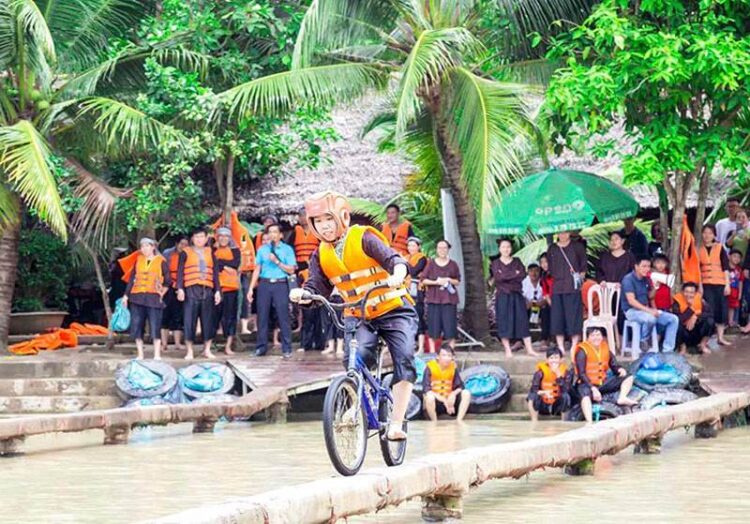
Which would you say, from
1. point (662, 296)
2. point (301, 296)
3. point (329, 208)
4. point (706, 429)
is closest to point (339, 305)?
point (301, 296)

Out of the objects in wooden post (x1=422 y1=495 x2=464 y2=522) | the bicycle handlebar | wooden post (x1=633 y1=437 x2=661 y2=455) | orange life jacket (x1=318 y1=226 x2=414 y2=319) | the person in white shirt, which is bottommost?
wooden post (x1=422 y1=495 x2=464 y2=522)

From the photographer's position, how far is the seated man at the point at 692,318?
1914 cm

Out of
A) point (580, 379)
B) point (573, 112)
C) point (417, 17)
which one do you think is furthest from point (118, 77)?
point (580, 379)

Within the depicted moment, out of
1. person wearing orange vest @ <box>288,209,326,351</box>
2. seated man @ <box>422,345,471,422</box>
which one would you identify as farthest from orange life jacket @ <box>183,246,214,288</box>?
seated man @ <box>422,345,471,422</box>

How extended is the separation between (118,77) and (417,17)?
4412 mm

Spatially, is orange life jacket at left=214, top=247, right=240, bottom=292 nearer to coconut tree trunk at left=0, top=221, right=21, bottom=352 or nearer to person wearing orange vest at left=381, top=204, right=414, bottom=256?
person wearing orange vest at left=381, top=204, right=414, bottom=256

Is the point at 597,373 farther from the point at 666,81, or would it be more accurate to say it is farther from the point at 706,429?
the point at 666,81

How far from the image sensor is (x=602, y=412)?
1669 cm

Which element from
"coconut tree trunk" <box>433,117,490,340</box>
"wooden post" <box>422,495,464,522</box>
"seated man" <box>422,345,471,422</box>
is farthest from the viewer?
"coconut tree trunk" <box>433,117,490,340</box>

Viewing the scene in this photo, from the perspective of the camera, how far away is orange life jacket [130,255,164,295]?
1988 centimetres

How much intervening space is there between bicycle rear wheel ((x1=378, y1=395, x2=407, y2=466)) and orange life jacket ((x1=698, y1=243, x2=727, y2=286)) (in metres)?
10.5

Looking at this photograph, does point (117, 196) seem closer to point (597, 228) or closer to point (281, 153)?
point (281, 153)

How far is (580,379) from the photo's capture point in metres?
16.7

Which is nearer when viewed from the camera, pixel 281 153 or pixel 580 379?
pixel 580 379
